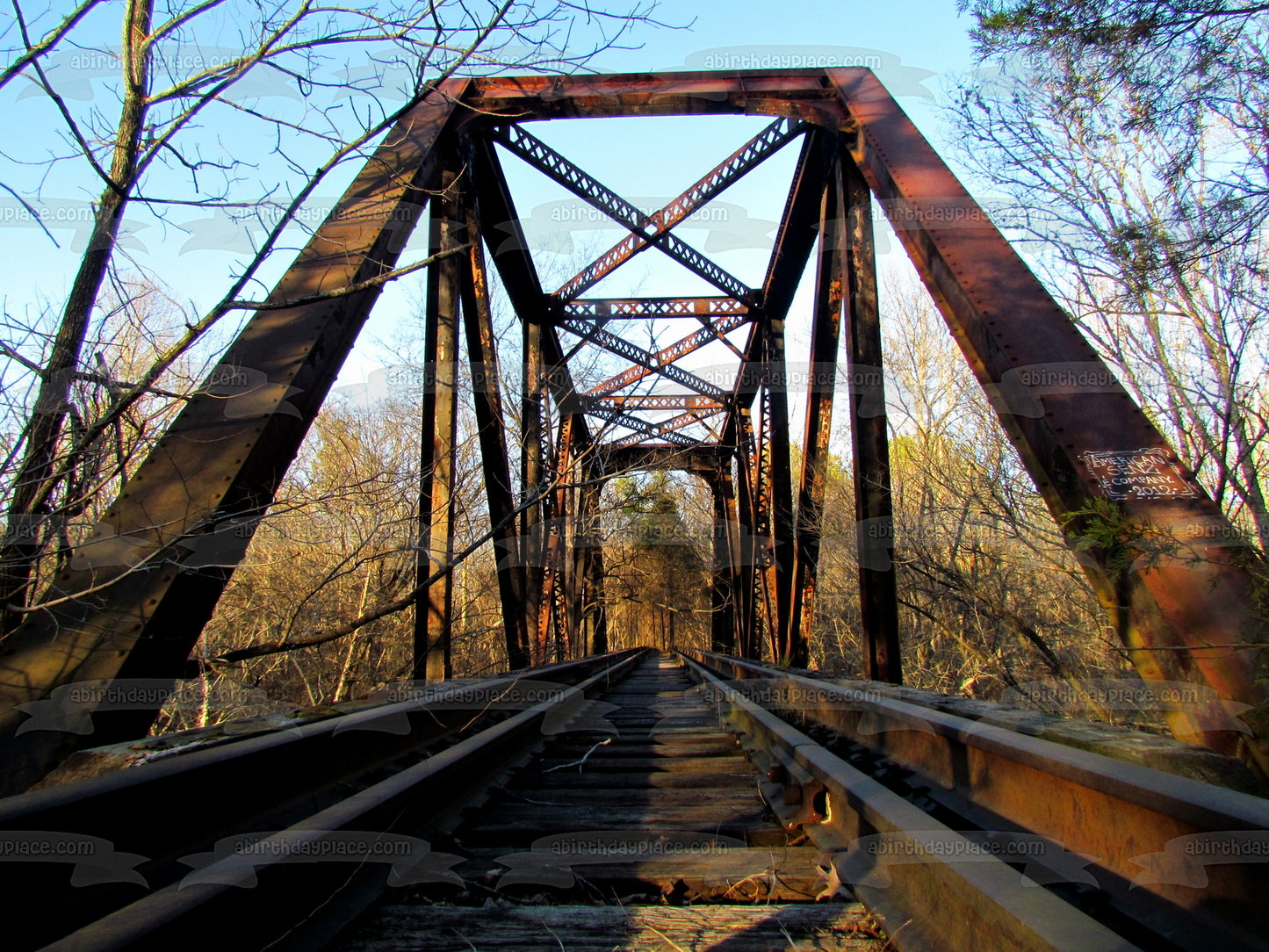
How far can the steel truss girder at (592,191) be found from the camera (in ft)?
21.9

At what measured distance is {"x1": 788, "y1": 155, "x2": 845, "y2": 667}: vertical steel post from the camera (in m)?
6.07

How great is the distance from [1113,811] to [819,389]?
5.18 metres

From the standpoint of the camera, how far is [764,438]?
412 inches

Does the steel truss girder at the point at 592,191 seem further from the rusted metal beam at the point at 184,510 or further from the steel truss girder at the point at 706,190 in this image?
the rusted metal beam at the point at 184,510

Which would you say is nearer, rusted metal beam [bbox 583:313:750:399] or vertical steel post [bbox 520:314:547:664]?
vertical steel post [bbox 520:314:547:664]

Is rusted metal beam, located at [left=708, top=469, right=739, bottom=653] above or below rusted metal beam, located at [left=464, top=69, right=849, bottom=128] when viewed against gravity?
below

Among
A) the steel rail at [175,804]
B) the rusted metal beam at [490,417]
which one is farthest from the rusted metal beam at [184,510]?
the rusted metal beam at [490,417]

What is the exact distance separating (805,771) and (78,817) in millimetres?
2038

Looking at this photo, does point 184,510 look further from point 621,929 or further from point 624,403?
point 624,403

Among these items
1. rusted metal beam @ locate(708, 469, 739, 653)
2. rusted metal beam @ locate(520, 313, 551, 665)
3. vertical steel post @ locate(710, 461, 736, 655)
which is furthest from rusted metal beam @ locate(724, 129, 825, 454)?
vertical steel post @ locate(710, 461, 736, 655)

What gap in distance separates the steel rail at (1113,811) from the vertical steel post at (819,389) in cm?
424

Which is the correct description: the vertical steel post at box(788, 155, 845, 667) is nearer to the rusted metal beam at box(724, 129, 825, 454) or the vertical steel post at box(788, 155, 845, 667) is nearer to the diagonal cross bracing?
the rusted metal beam at box(724, 129, 825, 454)

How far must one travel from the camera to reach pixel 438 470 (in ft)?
15.2

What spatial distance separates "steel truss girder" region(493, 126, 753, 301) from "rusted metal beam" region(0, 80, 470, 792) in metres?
3.32
